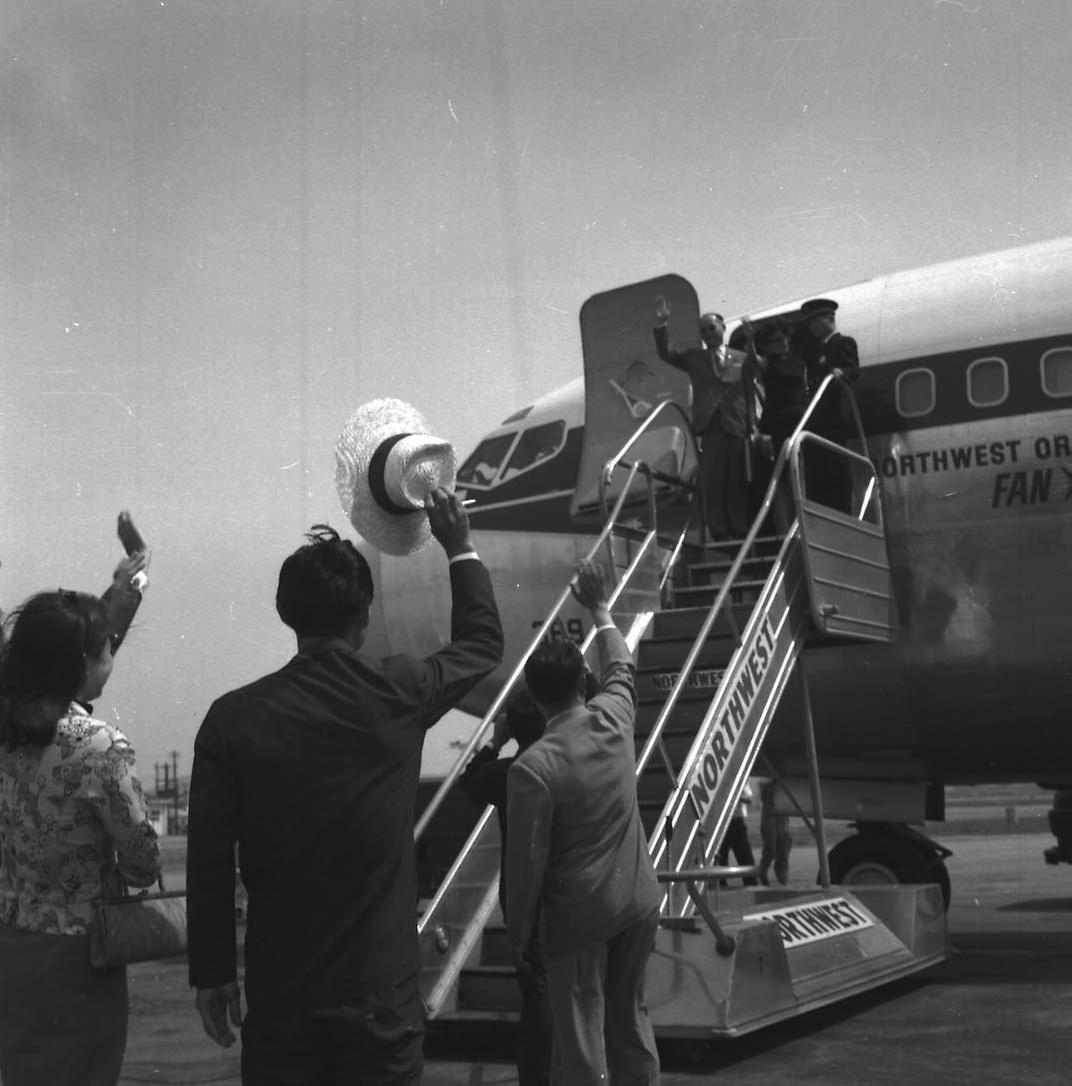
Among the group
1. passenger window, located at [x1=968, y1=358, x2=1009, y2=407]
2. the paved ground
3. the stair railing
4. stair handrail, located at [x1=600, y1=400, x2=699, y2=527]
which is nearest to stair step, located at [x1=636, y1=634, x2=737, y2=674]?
the stair railing

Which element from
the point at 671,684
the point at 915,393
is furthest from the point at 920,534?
the point at 671,684

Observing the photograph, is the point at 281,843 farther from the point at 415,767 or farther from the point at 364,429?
the point at 364,429

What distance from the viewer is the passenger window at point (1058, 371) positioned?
31.0 ft

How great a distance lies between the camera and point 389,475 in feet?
11.4

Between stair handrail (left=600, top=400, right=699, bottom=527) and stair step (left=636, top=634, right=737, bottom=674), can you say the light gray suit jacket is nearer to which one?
stair step (left=636, top=634, right=737, bottom=674)

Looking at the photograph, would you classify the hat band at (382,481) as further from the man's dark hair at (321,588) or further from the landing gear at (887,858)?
the landing gear at (887,858)

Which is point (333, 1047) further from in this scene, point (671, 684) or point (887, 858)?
point (887, 858)

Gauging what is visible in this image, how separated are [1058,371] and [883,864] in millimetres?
3676

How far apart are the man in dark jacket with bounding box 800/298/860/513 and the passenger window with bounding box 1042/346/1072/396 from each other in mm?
1188

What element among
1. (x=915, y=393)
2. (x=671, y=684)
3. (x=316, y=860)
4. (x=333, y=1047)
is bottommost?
(x=333, y=1047)

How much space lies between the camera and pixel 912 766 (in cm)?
1044

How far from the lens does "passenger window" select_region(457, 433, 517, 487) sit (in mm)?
12109

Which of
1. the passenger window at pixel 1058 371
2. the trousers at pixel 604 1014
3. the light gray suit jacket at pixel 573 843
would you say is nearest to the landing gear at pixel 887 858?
the passenger window at pixel 1058 371

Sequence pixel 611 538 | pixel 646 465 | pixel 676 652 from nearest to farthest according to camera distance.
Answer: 1. pixel 676 652
2. pixel 611 538
3. pixel 646 465
